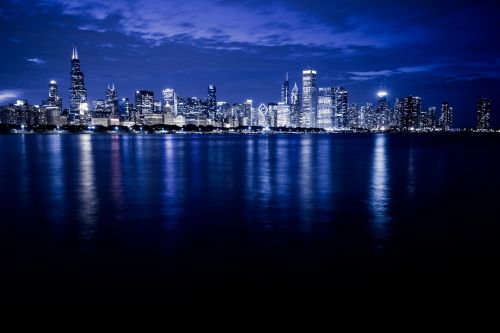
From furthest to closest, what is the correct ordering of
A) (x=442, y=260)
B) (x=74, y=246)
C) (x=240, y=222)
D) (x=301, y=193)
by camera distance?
(x=301, y=193)
(x=240, y=222)
(x=74, y=246)
(x=442, y=260)

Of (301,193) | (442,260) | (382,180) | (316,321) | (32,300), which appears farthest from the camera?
(382,180)

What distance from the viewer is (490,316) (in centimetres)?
718

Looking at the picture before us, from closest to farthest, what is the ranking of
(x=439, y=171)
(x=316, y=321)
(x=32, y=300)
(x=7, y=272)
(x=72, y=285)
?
(x=316, y=321) < (x=32, y=300) < (x=72, y=285) < (x=7, y=272) < (x=439, y=171)

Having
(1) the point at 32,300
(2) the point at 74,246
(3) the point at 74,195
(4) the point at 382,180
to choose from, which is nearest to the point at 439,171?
(4) the point at 382,180

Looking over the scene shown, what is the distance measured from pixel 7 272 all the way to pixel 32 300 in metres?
1.94

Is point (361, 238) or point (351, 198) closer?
point (361, 238)

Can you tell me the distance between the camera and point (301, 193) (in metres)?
20.5

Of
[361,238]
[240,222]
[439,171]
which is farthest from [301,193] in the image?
[439,171]

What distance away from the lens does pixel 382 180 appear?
86.9ft

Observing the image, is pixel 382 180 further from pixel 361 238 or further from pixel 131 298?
pixel 131 298

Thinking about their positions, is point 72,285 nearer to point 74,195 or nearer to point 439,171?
point 74,195

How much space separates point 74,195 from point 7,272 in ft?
36.6

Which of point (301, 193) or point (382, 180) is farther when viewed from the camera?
point (382, 180)

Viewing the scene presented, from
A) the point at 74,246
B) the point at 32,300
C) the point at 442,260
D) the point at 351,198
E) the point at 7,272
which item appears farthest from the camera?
the point at 351,198
